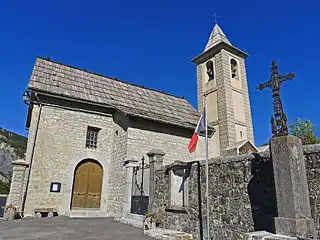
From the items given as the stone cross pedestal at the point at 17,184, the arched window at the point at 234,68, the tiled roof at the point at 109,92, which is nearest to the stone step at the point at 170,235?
the tiled roof at the point at 109,92

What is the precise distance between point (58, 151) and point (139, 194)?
4.81 m

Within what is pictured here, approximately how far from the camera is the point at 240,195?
531 cm

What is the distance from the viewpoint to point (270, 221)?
4.60m

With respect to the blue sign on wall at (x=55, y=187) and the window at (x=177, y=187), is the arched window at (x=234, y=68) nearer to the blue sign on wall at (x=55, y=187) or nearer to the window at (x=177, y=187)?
the window at (x=177, y=187)

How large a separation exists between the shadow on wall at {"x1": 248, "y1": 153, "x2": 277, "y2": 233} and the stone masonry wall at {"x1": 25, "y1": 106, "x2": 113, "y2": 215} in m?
8.88

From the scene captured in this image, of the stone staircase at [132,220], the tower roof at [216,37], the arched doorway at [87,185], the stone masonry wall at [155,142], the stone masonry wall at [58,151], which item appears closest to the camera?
the stone staircase at [132,220]

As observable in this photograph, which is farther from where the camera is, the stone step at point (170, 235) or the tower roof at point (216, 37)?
the tower roof at point (216, 37)

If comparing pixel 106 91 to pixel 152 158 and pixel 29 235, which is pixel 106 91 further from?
pixel 29 235

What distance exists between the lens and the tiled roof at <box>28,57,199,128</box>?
1246cm

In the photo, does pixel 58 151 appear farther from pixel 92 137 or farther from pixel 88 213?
pixel 88 213

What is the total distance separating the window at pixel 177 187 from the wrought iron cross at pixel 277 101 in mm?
3385

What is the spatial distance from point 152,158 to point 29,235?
435 cm

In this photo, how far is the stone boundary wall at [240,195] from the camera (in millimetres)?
4246

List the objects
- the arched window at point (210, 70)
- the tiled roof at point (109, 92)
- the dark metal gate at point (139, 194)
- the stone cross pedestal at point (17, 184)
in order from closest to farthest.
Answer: the dark metal gate at point (139, 194), the stone cross pedestal at point (17, 184), the tiled roof at point (109, 92), the arched window at point (210, 70)
